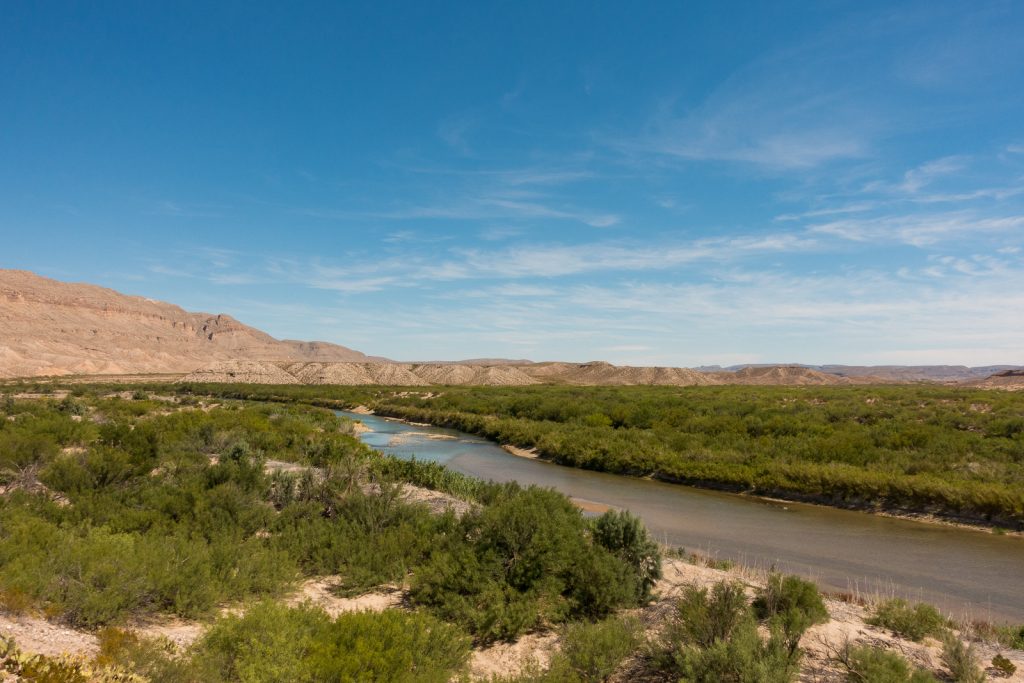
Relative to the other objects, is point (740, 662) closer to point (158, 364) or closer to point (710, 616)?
point (710, 616)

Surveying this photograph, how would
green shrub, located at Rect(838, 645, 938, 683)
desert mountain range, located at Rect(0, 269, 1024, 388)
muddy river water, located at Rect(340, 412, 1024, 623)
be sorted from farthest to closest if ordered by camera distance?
desert mountain range, located at Rect(0, 269, 1024, 388) < muddy river water, located at Rect(340, 412, 1024, 623) < green shrub, located at Rect(838, 645, 938, 683)

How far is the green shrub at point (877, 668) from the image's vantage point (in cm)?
575

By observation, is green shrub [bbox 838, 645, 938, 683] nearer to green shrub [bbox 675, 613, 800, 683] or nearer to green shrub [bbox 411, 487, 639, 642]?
green shrub [bbox 675, 613, 800, 683]

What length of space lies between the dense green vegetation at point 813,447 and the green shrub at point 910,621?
1150cm

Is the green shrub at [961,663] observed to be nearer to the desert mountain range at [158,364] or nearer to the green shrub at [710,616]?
the green shrub at [710,616]

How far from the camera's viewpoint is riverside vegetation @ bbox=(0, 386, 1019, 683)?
5617 millimetres

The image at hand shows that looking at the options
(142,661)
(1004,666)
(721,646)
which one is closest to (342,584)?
(142,661)

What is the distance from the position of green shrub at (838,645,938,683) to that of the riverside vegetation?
0.03 m

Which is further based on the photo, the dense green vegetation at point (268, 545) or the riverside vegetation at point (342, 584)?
the dense green vegetation at point (268, 545)

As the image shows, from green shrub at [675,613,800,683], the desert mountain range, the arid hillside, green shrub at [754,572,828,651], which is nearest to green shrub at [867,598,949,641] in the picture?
green shrub at [754,572,828,651]

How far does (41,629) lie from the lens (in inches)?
221

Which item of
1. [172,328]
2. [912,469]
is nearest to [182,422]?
[912,469]

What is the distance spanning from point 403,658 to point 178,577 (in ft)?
12.2

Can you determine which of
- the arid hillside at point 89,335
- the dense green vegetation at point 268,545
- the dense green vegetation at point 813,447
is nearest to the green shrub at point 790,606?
the dense green vegetation at point 268,545
